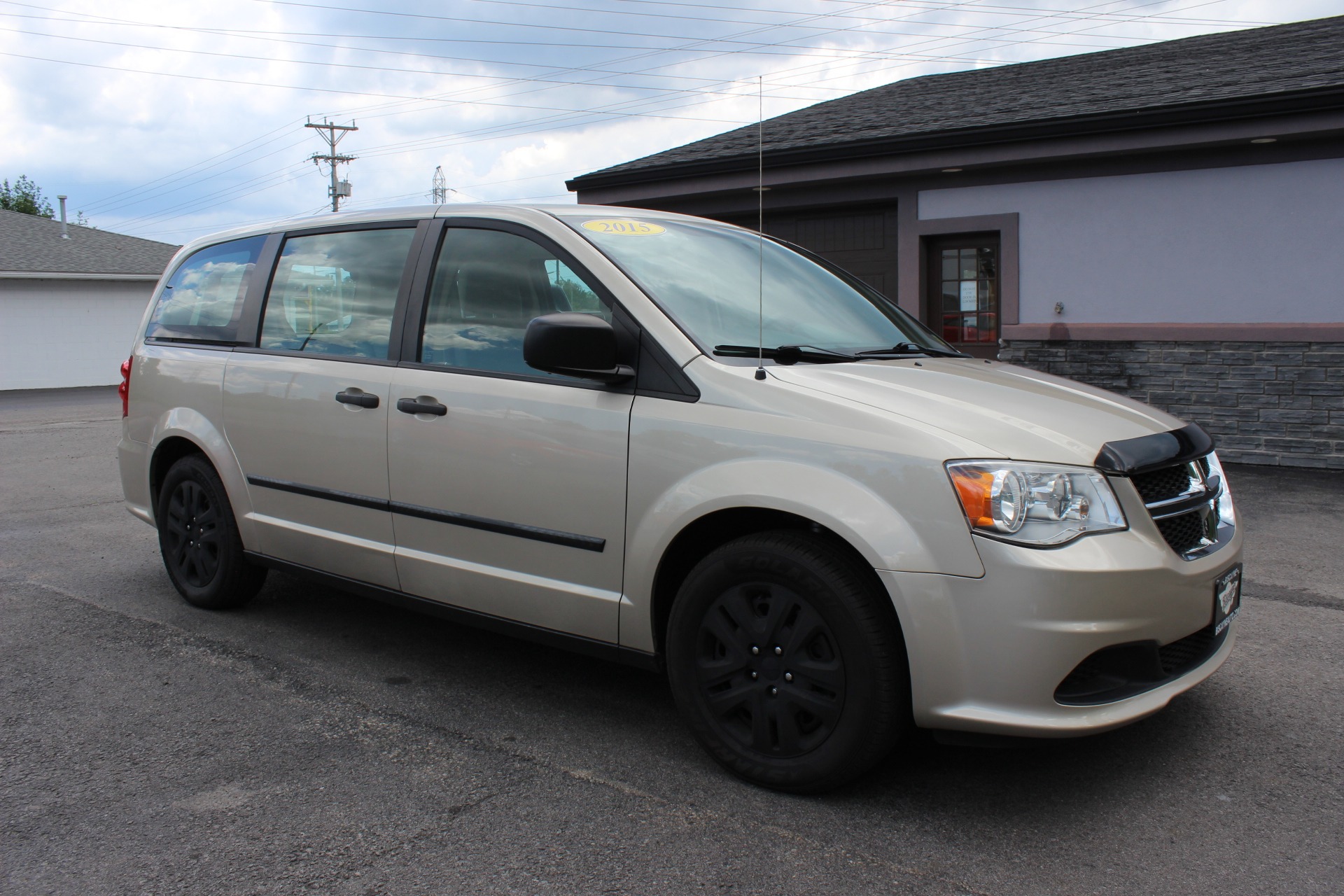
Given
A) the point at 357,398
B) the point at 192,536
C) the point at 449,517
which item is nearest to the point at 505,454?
the point at 449,517

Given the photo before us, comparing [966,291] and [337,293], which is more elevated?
[966,291]

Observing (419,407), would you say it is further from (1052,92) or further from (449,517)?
(1052,92)

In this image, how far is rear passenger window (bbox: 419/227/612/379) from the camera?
356cm

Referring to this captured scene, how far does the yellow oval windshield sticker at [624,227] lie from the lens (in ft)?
12.0

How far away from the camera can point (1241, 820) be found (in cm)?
279

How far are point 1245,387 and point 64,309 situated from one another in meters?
28.3

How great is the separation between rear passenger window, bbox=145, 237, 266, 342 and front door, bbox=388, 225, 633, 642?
4.53ft

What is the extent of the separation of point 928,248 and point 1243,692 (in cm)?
810

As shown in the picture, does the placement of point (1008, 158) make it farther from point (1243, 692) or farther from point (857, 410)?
point (857, 410)

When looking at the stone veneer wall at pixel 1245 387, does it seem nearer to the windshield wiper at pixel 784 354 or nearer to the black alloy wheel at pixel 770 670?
the windshield wiper at pixel 784 354

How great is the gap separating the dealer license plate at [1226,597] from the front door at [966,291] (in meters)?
7.91

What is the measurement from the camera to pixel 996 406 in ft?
9.70

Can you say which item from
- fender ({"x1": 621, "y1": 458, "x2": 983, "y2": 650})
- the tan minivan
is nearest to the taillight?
the tan minivan

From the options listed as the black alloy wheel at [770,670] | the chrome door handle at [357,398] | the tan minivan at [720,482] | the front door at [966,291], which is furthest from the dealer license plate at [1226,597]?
the front door at [966,291]
